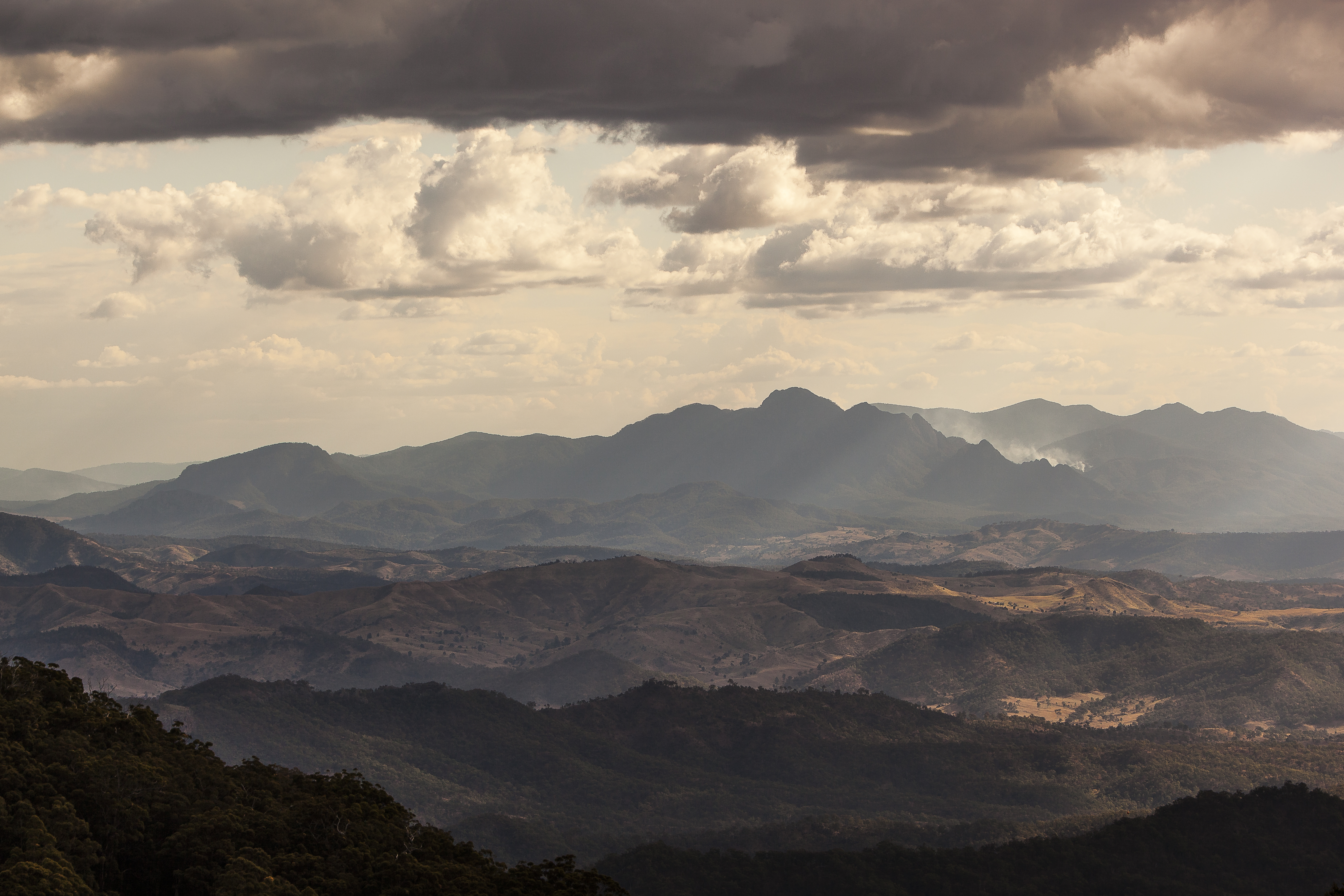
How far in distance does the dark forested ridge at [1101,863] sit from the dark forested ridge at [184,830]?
67574 mm

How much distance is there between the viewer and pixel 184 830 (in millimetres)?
93750

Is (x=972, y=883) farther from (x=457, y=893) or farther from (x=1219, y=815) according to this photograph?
(x=457, y=893)

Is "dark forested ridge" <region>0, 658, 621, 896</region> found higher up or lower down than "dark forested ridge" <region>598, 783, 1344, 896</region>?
higher up

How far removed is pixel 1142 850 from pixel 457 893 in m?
112

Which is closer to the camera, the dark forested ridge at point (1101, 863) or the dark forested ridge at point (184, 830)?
the dark forested ridge at point (184, 830)

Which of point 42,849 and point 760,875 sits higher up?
point 42,849

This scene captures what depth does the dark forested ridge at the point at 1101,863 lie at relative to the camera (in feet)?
550

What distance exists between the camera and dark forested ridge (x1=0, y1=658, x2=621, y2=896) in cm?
8750

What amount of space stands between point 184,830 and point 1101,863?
11782cm

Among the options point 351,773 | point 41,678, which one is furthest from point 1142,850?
point 41,678

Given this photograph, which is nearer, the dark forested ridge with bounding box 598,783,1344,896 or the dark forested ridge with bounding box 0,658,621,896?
the dark forested ridge with bounding box 0,658,621,896

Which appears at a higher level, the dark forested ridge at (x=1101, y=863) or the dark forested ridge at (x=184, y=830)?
the dark forested ridge at (x=184, y=830)

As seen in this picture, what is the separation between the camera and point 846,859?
17725 cm

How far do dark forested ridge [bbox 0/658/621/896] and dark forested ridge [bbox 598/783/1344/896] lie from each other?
67.6 m
